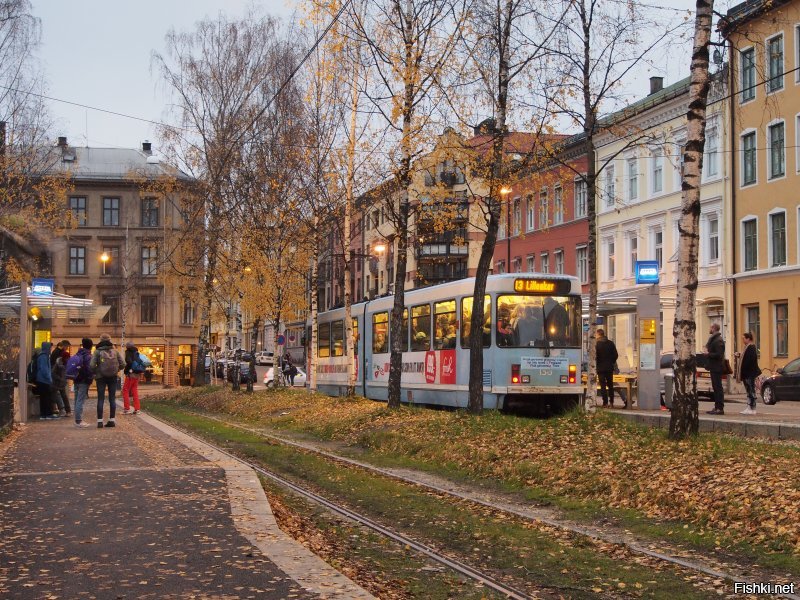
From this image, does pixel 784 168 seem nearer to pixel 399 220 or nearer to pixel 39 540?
pixel 399 220

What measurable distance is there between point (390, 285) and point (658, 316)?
Answer: 48.4 m

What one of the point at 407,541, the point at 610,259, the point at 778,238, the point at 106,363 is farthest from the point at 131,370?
the point at 610,259

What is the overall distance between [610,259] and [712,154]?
11.0 metres

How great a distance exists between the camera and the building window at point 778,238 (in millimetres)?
44656

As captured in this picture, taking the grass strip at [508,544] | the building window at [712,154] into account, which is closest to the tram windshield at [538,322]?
the grass strip at [508,544]

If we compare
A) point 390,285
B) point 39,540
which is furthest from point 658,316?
point 390,285

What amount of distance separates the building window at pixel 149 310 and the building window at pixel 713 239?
43237mm

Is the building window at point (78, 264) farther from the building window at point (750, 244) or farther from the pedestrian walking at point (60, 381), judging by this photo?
the pedestrian walking at point (60, 381)

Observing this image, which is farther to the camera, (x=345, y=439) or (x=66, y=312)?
(x=66, y=312)

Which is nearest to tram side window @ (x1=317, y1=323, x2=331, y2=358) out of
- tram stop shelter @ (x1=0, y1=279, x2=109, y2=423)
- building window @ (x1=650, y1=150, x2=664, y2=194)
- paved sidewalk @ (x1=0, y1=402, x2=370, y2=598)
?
tram stop shelter @ (x1=0, y1=279, x2=109, y2=423)

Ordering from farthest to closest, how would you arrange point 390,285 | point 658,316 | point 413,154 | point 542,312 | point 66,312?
point 390,285
point 66,312
point 658,316
point 542,312
point 413,154

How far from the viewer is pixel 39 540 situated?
8695 millimetres

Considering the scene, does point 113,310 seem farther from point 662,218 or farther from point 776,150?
point 776,150

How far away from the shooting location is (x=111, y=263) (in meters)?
79.8
